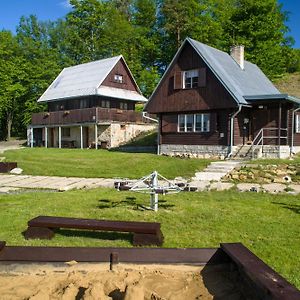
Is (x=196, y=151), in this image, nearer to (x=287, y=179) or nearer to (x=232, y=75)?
(x=232, y=75)

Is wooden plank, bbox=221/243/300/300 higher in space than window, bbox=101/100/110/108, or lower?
lower

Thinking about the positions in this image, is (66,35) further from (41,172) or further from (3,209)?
(3,209)

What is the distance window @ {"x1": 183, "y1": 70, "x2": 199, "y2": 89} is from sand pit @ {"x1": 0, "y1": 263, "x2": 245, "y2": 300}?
2021cm

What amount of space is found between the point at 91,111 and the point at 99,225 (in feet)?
92.4

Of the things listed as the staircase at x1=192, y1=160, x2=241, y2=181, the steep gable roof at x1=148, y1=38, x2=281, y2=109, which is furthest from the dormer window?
the staircase at x1=192, y1=160, x2=241, y2=181

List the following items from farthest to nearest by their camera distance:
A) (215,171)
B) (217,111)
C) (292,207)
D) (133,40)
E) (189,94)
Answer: (133,40) → (189,94) → (217,111) → (215,171) → (292,207)

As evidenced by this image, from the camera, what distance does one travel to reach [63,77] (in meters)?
42.4

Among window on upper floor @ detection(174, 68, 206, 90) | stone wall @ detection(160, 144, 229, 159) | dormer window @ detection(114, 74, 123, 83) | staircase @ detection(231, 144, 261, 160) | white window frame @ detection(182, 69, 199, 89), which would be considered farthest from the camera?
dormer window @ detection(114, 74, 123, 83)

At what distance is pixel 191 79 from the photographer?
2439cm

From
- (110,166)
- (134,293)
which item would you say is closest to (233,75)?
(110,166)

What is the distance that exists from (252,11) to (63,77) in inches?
876

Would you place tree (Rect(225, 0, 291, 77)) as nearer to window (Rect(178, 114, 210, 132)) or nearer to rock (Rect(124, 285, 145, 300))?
window (Rect(178, 114, 210, 132))

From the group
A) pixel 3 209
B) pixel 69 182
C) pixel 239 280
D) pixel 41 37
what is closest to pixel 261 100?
pixel 69 182

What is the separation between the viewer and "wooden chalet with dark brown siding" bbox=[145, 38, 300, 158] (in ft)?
72.8
